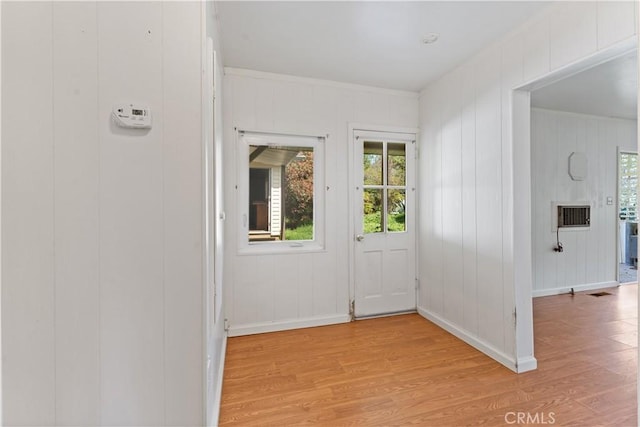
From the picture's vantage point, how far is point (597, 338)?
2607 millimetres

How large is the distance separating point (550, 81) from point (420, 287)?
2.21m

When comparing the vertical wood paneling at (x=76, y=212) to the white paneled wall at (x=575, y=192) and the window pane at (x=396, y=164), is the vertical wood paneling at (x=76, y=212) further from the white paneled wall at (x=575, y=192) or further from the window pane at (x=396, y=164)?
the white paneled wall at (x=575, y=192)

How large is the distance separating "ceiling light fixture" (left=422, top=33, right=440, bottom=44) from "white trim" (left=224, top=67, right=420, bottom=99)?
2.87 ft

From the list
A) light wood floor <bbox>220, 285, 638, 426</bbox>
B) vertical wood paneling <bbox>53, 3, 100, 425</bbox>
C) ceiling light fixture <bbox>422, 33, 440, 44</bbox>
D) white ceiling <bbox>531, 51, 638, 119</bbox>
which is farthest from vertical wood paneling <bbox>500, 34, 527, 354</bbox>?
vertical wood paneling <bbox>53, 3, 100, 425</bbox>

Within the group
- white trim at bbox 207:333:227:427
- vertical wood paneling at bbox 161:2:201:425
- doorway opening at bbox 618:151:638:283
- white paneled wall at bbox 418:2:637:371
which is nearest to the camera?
vertical wood paneling at bbox 161:2:201:425

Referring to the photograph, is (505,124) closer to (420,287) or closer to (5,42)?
(420,287)

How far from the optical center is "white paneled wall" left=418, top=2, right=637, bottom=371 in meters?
1.79

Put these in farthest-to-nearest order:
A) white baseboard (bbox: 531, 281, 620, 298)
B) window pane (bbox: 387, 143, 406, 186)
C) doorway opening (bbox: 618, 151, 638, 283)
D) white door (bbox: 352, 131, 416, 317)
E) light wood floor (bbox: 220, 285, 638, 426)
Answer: doorway opening (bbox: 618, 151, 638, 283) → white baseboard (bbox: 531, 281, 620, 298) → window pane (bbox: 387, 143, 406, 186) → white door (bbox: 352, 131, 416, 317) → light wood floor (bbox: 220, 285, 638, 426)

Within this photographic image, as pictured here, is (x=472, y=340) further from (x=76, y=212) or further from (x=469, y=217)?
(x=76, y=212)

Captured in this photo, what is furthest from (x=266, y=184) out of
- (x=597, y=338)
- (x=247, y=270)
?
(x=597, y=338)

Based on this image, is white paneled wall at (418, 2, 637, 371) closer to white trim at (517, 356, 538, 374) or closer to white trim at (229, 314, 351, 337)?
white trim at (517, 356, 538, 374)

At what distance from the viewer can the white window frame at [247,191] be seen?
2760 millimetres

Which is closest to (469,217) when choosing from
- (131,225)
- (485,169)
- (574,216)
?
→ (485,169)

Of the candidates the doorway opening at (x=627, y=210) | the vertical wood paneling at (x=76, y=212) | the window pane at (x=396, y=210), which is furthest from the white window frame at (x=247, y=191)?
the doorway opening at (x=627, y=210)
